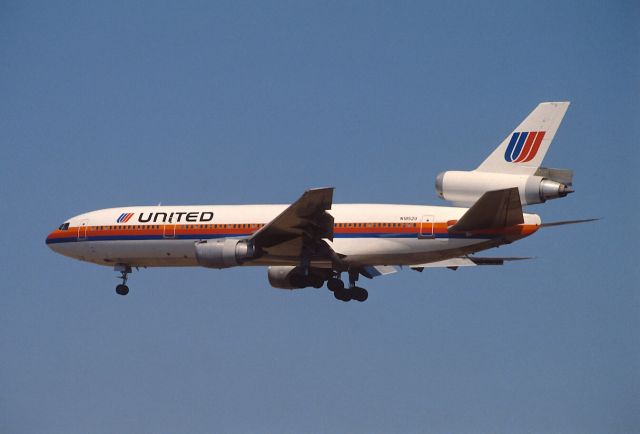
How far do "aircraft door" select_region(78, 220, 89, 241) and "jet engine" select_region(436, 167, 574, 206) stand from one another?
18042 mm

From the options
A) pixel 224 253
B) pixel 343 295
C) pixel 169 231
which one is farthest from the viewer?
pixel 343 295

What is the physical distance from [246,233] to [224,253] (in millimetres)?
3515

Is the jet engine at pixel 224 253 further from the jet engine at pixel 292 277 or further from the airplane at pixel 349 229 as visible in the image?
the jet engine at pixel 292 277

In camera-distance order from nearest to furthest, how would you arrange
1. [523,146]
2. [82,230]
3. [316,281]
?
1. [523,146]
2. [316,281]
3. [82,230]

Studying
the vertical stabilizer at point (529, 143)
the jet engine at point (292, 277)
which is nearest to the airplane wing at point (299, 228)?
the jet engine at point (292, 277)

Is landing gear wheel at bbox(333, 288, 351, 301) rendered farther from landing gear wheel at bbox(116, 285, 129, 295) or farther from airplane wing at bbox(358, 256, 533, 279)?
landing gear wheel at bbox(116, 285, 129, 295)

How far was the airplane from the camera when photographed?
45062mm

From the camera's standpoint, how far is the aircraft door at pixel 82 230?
Result: 53938mm

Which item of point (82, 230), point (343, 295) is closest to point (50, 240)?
point (82, 230)

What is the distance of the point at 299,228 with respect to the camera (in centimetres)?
4759

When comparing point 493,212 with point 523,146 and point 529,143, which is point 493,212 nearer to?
point 523,146

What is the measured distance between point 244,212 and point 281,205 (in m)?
1.76

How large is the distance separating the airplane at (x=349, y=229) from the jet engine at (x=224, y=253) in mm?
43

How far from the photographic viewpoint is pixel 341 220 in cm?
4906
